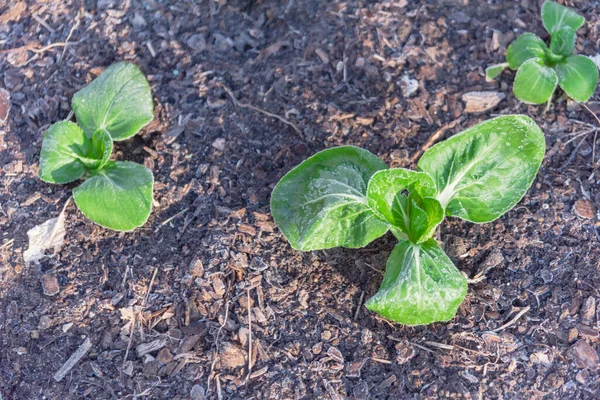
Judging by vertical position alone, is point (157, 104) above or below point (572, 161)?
above

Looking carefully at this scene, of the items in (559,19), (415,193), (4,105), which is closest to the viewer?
(415,193)

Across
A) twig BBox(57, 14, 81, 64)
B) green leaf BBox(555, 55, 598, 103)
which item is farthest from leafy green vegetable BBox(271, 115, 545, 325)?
twig BBox(57, 14, 81, 64)

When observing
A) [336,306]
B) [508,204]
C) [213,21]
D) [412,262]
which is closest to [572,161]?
[508,204]

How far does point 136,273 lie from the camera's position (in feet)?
9.66

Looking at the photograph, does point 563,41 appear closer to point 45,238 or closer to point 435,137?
point 435,137

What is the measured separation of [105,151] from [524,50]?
2.41 meters

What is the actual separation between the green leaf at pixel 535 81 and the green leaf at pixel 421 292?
1.22 metres

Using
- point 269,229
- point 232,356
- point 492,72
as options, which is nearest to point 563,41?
point 492,72

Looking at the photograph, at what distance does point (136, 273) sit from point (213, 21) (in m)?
1.69

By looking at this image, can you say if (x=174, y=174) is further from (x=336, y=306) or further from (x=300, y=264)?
(x=336, y=306)

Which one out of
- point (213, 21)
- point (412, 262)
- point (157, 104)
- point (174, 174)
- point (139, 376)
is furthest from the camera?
point (213, 21)

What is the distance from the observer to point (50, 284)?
2947 mm

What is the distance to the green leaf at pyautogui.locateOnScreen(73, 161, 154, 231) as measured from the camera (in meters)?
2.95

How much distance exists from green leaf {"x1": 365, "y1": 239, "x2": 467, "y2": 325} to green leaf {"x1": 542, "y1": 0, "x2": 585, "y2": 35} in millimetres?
1674
